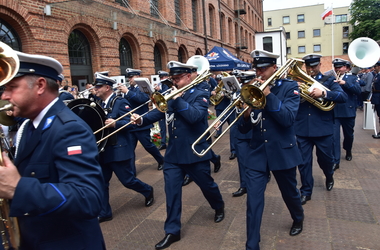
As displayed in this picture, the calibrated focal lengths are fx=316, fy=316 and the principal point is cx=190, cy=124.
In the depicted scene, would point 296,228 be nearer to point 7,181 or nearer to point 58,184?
point 58,184

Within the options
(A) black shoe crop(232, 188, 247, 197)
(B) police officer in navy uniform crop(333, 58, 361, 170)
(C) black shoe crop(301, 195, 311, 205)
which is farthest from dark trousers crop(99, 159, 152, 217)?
(B) police officer in navy uniform crop(333, 58, 361, 170)

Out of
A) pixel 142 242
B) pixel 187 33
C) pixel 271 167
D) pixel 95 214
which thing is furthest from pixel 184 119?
pixel 187 33

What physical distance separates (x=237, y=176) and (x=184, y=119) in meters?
2.46

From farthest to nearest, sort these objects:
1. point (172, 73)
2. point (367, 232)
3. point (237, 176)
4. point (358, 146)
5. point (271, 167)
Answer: point (358, 146), point (237, 176), point (172, 73), point (367, 232), point (271, 167)

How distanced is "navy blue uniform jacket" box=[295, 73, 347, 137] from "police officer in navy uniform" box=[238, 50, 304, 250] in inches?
52.8

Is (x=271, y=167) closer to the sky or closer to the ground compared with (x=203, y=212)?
closer to the sky

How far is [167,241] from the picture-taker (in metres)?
3.45

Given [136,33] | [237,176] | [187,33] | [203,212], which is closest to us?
[203,212]

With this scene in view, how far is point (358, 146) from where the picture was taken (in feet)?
25.5

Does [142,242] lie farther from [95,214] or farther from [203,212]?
[95,214]

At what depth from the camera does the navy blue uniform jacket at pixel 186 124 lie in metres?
3.67

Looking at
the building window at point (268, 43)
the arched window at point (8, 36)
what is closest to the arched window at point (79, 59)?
the arched window at point (8, 36)

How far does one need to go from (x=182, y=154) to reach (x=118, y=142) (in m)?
1.06

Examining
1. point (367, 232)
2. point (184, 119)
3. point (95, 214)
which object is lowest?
point (367, 232)
